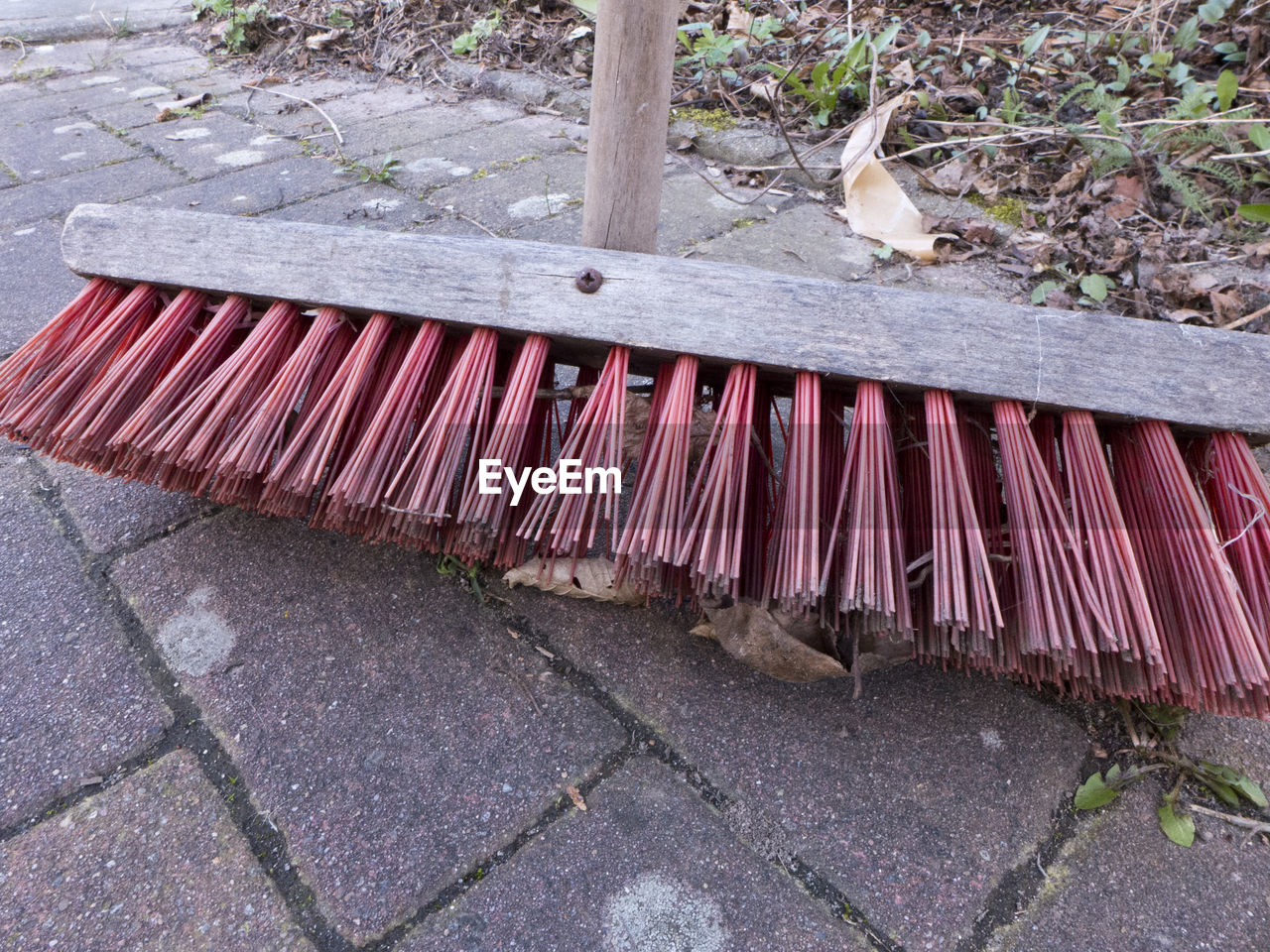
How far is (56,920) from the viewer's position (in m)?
0.75

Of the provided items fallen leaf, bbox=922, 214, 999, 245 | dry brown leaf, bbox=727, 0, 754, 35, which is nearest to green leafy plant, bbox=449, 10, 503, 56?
dry brown leaf, bbox=727, 0, 754, 35

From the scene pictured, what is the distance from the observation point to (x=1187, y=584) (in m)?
0.88

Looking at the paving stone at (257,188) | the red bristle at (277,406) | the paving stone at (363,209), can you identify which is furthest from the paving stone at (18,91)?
the red bristle at (277,406)

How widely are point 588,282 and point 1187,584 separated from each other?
0.81m

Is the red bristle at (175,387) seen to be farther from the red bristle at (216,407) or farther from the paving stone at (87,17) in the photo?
the paving stone at (87,17)

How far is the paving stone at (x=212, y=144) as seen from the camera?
8.06 feet

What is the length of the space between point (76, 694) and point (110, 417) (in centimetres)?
38

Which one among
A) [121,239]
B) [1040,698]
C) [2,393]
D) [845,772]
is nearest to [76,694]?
[2,393]

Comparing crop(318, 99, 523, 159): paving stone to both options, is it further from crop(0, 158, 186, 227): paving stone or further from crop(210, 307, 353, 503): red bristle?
crop(210, 307, 353, 503): red bristle

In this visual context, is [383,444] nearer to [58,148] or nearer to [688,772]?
[688,772]

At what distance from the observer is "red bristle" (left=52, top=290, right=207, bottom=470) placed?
1.06 metres

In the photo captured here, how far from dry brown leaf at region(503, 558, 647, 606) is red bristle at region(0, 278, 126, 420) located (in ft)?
2.46

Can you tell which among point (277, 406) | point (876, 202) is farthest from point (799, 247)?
point (277, 406)

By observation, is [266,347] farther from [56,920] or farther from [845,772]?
[845,772]
